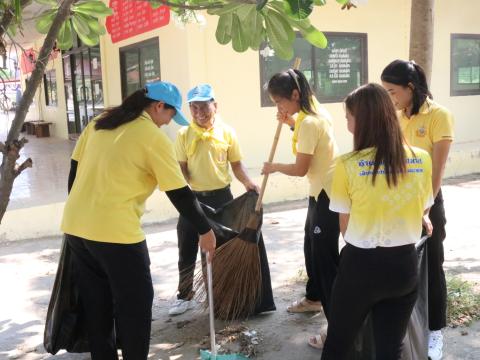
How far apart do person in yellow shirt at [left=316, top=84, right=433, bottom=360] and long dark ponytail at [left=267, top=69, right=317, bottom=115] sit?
94 cm

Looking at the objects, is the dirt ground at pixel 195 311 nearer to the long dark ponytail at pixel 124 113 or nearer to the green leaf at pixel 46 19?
the long dark ponytail at pixel 124 113

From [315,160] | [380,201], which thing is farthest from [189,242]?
[380,201]

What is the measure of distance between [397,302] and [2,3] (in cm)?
198

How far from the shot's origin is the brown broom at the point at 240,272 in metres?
3.38

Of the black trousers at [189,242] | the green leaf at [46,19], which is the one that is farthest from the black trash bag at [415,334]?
the green leaf at [46,19]

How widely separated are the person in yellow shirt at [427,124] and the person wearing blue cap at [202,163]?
1.18 metres

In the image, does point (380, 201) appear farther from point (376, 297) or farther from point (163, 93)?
point (163, 93)

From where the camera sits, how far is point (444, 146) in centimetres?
275

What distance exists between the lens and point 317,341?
3.24 meters

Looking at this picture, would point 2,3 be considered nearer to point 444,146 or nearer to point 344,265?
point 344,265

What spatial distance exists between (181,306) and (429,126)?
209 centimetres

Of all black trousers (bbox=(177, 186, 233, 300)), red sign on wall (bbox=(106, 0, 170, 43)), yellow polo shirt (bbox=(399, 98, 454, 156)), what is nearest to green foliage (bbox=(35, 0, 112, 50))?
black trousers (bbox=(177, 186, 233, 300))

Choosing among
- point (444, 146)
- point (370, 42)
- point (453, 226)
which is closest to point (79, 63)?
point (370, 42)

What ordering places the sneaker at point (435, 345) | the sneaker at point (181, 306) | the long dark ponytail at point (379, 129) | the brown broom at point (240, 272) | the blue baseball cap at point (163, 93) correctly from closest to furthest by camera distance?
1. the long dark ponytail at point (379, 129)
2. the blue baseball cap at point (163, 93)
3. the sneaker at point (435, 345)
4. the brown broom at point (240, 272)
5. the sneaker at point (181, 306)
